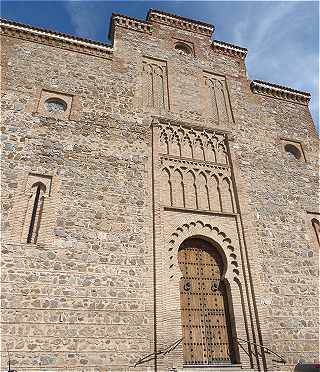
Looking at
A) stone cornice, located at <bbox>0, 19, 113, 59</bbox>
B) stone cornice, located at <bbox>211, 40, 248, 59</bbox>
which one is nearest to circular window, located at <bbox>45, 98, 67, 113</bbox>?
stone cornice, located at <bbox>0, 19, 113, 59</bbox>

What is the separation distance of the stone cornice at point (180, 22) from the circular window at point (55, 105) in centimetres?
548

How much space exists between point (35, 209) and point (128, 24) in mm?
7905

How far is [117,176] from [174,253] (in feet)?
8.07

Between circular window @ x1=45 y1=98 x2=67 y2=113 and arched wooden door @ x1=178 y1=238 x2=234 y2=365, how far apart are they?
5100 millimetres

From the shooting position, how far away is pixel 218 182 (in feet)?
33.9

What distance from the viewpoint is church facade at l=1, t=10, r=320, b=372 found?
291 inches

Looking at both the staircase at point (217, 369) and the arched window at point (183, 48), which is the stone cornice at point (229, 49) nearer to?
the arched window at point (183, 48)

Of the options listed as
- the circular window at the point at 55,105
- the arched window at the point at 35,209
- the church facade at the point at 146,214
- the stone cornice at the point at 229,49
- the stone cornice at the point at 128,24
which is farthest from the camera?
the stone cornice at the point at 229,49

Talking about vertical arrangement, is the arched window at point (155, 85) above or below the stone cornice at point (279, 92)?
below

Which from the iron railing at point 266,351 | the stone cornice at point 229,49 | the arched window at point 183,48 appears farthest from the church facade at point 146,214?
the stone cornice at point 229,49

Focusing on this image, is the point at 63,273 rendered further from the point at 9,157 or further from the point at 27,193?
the point at 9,157

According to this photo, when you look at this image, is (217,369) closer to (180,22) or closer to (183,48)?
(183,48)

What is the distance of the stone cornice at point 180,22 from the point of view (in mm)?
13406

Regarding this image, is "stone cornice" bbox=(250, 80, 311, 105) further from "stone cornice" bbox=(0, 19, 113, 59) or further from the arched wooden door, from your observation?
the arched wooden door
